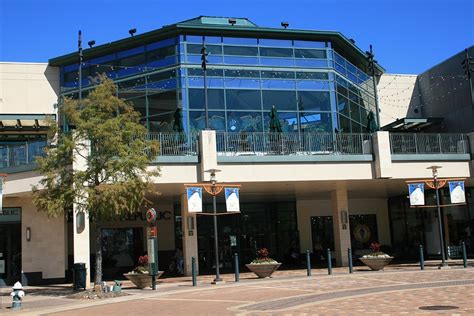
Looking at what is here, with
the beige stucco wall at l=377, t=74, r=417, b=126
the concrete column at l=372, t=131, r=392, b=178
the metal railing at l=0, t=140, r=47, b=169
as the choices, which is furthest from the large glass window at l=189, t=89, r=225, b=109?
the beige stucco wall at l=377, t=74, r=417, b=126

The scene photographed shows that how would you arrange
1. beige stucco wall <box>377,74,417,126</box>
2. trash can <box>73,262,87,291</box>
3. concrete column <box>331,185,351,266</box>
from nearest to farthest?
1. trash can <box>73,262,87,291</box>
2. concrete column <box>331,185,351,266</box>
3. beige stucco wall <box>377,74,417,126</box>

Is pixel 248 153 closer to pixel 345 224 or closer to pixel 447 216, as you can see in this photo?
pixel 345 224

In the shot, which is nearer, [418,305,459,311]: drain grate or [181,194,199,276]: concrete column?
[418,305,459,311]: drain grate

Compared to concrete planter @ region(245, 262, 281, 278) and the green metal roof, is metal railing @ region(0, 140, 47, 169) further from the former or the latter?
concrete planter @ region(245, 262, 281, 278)

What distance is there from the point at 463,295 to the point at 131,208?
11.1m

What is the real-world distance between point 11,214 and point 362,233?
20938 mm

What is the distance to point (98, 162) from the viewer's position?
19562 millimetres

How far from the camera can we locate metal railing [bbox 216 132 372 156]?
81.9 feet

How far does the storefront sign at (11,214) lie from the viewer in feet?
87.0

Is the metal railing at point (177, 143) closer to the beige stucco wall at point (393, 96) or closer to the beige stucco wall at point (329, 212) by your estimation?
the beige stucco wall at point (329, 212)

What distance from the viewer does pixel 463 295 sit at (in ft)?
47.1

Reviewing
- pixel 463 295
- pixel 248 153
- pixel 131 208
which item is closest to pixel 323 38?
pixel 248 153

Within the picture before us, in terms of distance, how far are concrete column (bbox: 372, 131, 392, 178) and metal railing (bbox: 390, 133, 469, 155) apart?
92 cm

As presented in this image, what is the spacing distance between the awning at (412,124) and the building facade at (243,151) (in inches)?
89.7
